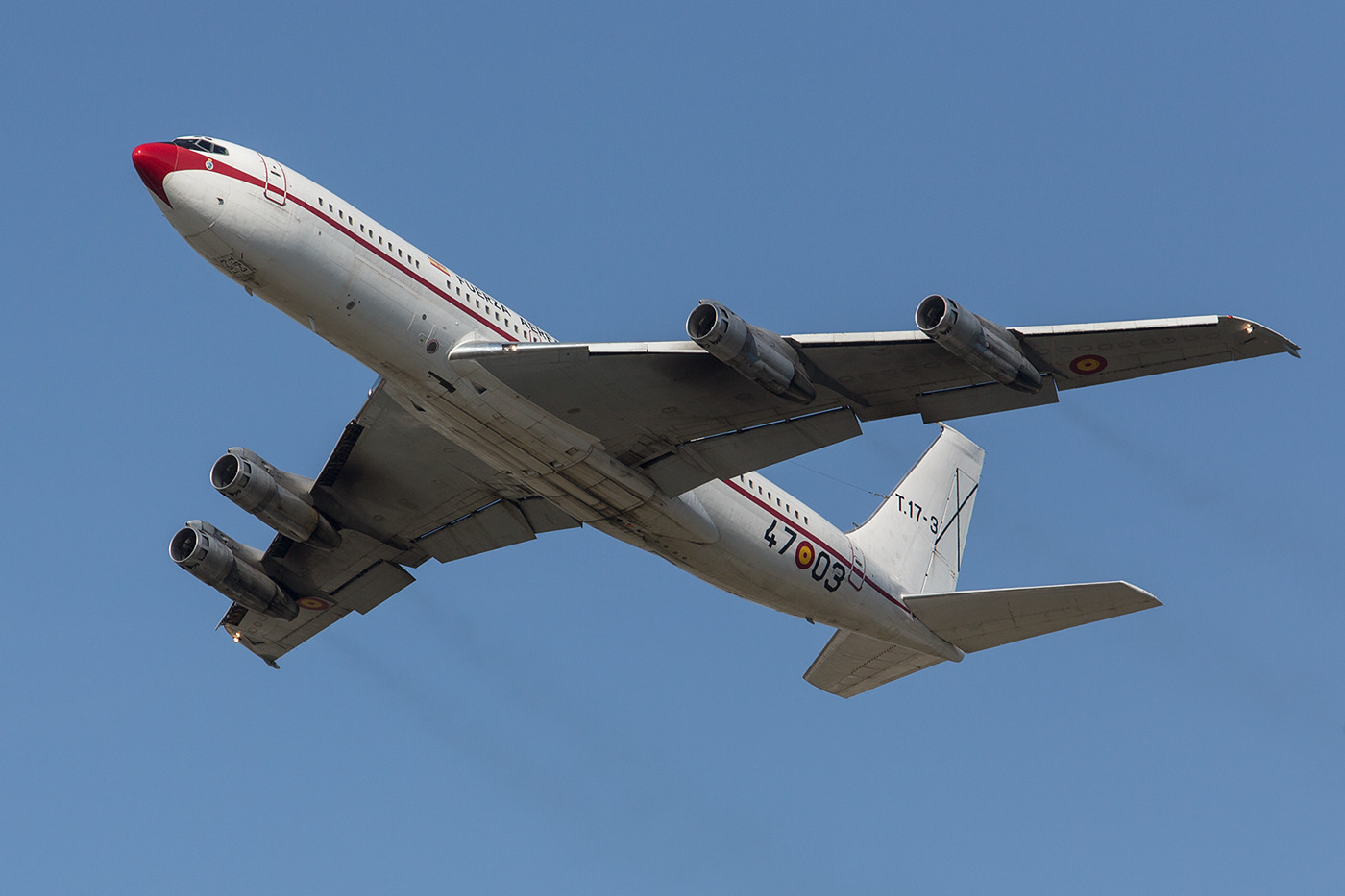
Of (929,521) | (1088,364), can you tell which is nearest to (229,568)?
(929,521)

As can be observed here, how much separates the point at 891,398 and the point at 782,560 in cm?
667

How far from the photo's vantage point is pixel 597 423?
3175 cm

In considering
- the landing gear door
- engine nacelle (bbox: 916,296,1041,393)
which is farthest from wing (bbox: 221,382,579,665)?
engine nacelle (bbox: 916,296,1041,393)

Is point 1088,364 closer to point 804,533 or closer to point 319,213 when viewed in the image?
point 804,533

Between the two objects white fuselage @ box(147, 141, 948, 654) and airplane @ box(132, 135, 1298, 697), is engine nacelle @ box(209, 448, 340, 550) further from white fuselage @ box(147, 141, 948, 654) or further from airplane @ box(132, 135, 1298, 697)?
white fuselage @ box(147, 141, 948, 654)

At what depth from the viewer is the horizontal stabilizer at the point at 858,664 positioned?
3975 centimetres

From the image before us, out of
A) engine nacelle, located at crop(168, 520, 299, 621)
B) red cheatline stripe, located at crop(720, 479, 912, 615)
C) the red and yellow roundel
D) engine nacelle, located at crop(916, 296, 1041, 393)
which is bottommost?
engine nacelle, located at crop(168, 520, 299, 621)

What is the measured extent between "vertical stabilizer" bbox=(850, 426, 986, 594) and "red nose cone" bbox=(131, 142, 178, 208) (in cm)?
1969

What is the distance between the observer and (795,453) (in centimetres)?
3234

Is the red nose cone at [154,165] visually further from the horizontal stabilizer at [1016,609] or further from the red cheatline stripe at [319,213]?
the horizontal stabilizer at [1016,609]

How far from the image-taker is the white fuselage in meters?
29.6

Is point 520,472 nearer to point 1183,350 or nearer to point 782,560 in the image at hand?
point 782,560

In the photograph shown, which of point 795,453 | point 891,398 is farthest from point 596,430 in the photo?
point 891,398

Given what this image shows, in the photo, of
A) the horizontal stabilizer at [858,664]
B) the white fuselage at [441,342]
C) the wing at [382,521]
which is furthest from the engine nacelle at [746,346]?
the horizontal stabilizer at [858,664]
